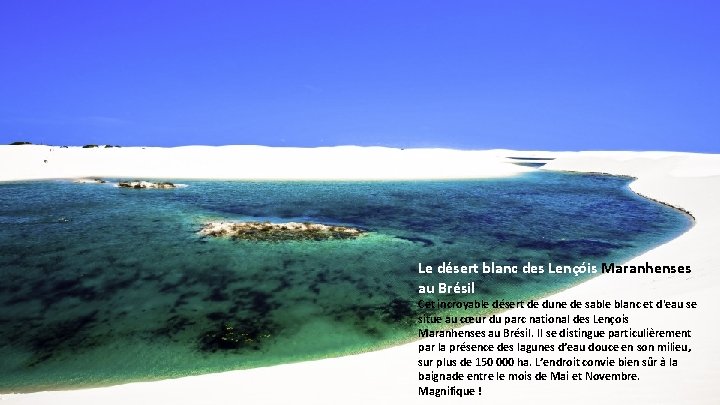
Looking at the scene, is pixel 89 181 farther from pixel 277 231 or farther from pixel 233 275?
pixel 233 275

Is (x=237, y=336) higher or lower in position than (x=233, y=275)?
lower

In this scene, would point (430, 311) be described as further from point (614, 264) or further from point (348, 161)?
point (348, 161)

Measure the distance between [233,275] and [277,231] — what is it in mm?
6275

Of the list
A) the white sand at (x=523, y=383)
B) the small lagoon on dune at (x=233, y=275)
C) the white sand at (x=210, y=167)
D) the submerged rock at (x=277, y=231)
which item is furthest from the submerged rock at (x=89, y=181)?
the white sand at (x=523, y=383)

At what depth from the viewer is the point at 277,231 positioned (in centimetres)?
2023

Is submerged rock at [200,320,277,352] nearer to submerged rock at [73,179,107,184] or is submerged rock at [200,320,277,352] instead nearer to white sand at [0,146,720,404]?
white sand at [0,146,720,404]

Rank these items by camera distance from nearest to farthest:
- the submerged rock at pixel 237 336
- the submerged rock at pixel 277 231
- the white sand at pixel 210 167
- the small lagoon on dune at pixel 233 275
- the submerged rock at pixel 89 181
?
the small lagoon on dune at pixel 233 275 < the submerged rock at pixel 237 336 < the submerged rock at pixel 277 231 < the submerged rock at pixel 89 181 < the white sand at pixel 210 167

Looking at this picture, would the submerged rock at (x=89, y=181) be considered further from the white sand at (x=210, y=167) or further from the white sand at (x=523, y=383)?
the white sand at (x=523, y=383)

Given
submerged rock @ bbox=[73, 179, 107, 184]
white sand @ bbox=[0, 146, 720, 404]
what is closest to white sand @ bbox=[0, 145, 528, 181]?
submerged rock @ bbox=[73, 179, 107, 184]

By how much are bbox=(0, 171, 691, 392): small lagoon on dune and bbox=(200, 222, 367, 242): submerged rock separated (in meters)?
0.70

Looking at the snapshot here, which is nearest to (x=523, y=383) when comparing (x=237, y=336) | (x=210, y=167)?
(x=237, y=336)

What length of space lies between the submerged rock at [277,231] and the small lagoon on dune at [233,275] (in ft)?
2.31

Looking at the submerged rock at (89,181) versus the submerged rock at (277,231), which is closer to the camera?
the submerged rock at (277,231)

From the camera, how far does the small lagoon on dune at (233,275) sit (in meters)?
9.29
